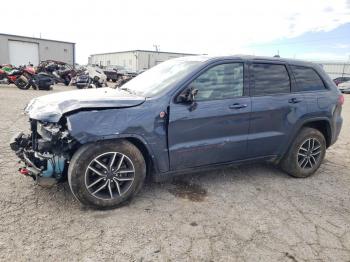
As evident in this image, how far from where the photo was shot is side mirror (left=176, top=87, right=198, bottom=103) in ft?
10.9

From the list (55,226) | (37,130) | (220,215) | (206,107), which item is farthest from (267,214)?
(37,130)

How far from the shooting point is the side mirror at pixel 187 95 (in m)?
3.31

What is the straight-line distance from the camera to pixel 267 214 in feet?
11.1

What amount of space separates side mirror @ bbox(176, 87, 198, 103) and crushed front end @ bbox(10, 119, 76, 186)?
4.12 ft

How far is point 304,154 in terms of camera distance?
4477mm

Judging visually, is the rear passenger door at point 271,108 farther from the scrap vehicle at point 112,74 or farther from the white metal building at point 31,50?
the white metal building at point 31,50

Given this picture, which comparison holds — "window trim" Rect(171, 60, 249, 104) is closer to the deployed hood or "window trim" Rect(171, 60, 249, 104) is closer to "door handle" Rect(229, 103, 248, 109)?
"door handle" Rect(229, 103, 248, 109)

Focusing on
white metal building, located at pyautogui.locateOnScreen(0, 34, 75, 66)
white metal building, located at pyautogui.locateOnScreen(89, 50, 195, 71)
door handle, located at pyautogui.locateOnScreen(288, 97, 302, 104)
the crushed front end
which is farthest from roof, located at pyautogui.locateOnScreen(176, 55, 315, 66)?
white metal building, located at pyautogui.locateOnScreen(89, 50, 195, 71)

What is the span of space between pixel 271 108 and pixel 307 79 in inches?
36.6

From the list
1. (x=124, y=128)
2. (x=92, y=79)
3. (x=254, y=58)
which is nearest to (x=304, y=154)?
(x=254, y=58)

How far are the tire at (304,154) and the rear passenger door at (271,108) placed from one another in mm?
255

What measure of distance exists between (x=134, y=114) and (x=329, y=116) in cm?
310

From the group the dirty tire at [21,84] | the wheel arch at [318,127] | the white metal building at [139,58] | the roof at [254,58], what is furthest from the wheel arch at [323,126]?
the white metal building at [139,58]

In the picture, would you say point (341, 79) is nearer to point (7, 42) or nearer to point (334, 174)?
point (334, 174)
